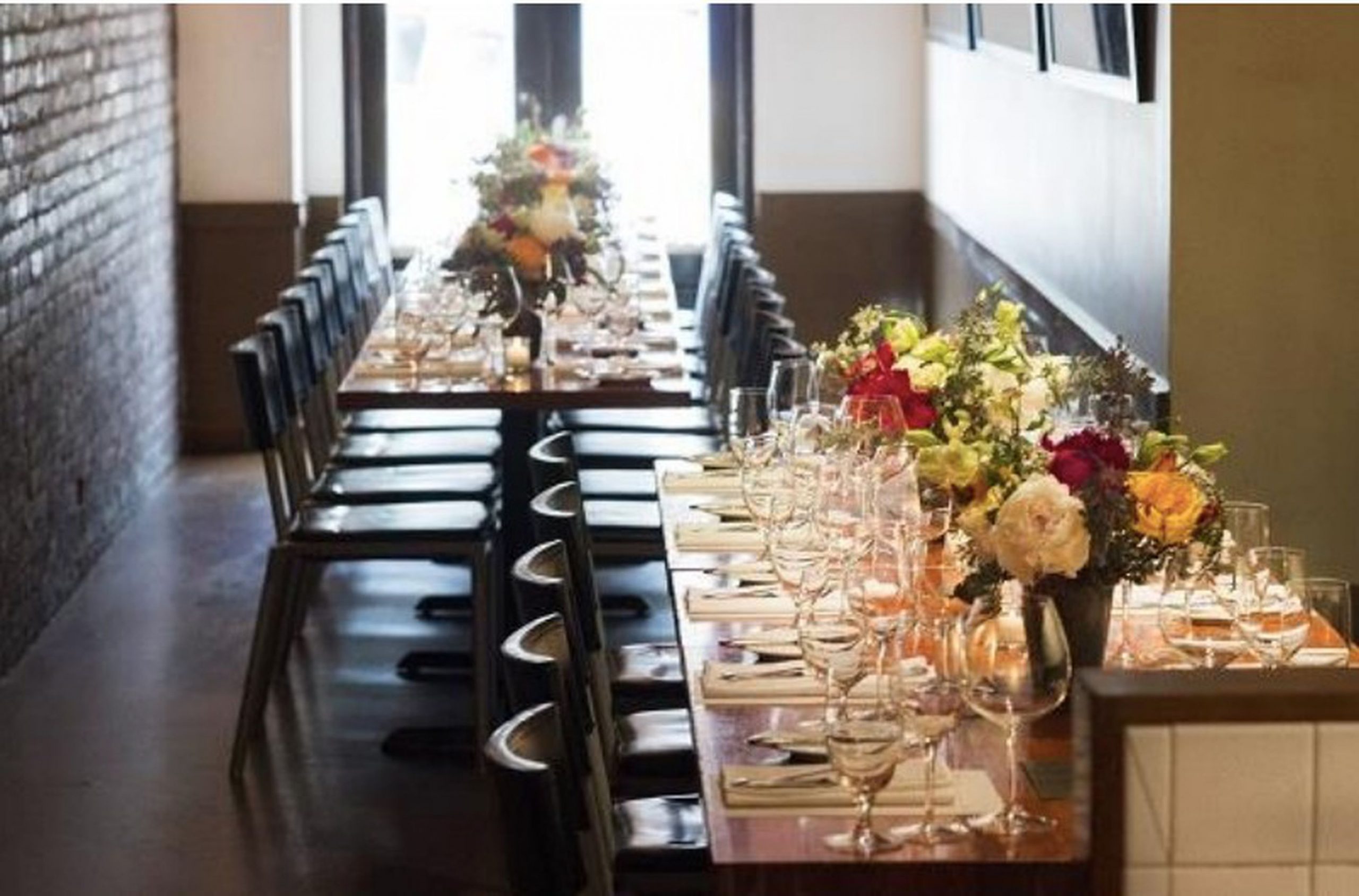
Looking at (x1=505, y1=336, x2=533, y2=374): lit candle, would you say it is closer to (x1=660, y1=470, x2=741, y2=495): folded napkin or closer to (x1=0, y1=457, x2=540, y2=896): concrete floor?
(x1=0, y1=457, x2=540, y2=896): concrete floor

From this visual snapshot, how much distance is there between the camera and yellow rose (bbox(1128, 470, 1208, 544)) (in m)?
4.40

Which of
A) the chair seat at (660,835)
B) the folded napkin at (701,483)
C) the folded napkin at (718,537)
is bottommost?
the chair seat at (660,835)

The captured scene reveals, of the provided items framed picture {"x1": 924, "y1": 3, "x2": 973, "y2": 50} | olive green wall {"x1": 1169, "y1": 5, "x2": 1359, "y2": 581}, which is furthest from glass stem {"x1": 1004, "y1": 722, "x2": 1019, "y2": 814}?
framed picture {"x1": 924, "y1": 3, "x2": 973, "y2": 50}

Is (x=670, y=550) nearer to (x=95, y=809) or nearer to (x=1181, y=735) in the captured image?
(x=95, y=809)

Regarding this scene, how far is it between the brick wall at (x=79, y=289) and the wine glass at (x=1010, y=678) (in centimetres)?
498

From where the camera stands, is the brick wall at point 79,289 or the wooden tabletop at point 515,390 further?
the brick wall at point 79,289

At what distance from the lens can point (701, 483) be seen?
21.6 feet

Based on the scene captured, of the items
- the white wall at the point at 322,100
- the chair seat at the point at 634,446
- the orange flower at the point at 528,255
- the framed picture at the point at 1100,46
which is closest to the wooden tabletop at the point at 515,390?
the orange flower at the point at 528,255

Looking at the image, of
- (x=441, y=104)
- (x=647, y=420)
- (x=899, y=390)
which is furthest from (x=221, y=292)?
(x=899, y=390)

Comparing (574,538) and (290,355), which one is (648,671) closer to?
(574,538)

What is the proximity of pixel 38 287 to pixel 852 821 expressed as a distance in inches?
220

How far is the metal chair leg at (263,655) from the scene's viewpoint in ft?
24.4

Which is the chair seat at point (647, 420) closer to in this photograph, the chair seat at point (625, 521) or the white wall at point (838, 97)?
the chair seat at point (625, 521)

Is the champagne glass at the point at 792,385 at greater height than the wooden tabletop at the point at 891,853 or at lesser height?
greater
